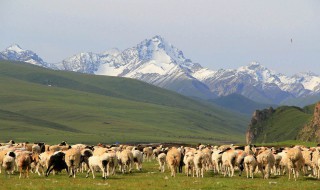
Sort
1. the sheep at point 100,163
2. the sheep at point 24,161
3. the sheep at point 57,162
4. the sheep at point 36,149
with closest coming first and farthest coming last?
the sheep at point 100,163 < the sheep at point 24,161 < the sheep at point 57,162 < the sheep at point 36,149

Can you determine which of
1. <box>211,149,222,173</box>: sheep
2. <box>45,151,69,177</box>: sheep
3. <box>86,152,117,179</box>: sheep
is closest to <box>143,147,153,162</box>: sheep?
<box>211,149,222,173</box>: sheep

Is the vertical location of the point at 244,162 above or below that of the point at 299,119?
below

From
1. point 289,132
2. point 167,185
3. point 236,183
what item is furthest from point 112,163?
point 289,132

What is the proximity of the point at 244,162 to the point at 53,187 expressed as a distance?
1482 centimetres

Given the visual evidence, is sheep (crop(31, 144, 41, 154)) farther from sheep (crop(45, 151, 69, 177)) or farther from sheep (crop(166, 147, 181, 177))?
sheep (crop(166, 147, 181, 177))

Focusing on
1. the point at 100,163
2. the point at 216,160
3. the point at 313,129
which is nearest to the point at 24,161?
the point at 100,163

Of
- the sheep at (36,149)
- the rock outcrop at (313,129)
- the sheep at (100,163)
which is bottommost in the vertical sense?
the sheep at (100,163)

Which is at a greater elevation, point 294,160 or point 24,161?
point 294,160

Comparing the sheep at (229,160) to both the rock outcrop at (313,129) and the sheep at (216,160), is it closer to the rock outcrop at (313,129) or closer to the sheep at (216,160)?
Answer: the sheep at (216,160)

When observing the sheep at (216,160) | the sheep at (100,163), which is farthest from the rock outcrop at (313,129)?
the sheep at (100,163)

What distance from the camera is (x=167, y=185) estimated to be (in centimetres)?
3119

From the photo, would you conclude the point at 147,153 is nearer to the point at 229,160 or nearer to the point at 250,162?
the point at 229,160

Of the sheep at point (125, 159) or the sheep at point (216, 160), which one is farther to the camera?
the sheep at point (125, 159)

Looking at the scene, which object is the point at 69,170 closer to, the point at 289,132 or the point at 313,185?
the point at 313,185
